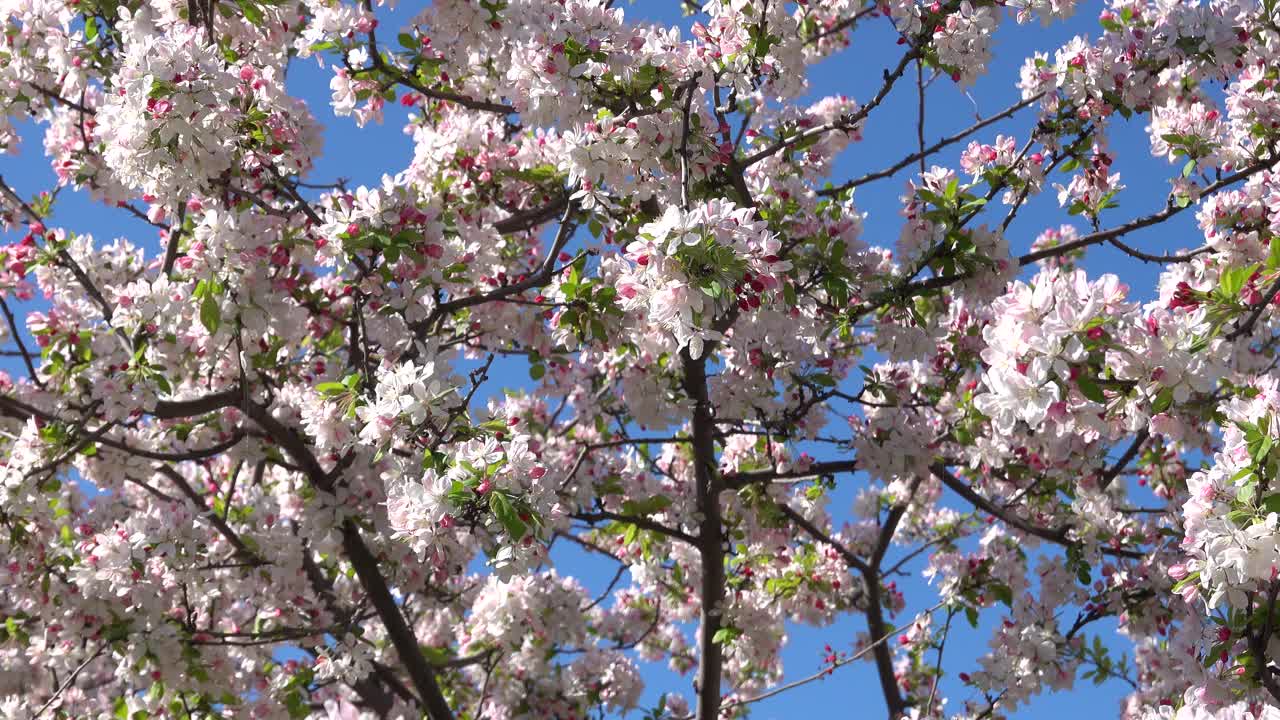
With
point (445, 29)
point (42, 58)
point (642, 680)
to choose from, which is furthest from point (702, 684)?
point (42, 58)

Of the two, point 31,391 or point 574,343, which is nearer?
point 574,343

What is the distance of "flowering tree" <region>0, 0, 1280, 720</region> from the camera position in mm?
3305

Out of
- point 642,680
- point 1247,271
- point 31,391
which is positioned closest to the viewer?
point 1247,271

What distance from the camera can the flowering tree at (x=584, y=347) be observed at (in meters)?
3.30

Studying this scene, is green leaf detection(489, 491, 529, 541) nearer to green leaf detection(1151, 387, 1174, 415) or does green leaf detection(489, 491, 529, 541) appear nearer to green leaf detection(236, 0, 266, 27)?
green leaf detection(1151, 387, 1174, 415)

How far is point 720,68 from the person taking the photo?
432 cm

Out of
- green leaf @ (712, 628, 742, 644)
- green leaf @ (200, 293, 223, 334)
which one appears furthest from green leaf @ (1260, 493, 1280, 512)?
green leaf @ (200, 293, 223, 334)

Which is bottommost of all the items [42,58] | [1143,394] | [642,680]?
[1143,394]

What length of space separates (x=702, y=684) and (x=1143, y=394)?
372 centimetres

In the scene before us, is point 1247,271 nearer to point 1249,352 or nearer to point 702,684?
point 1249,352

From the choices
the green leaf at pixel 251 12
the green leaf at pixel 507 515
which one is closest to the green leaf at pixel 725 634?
the green leaf at pixel 507 515

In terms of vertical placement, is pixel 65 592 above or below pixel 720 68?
below

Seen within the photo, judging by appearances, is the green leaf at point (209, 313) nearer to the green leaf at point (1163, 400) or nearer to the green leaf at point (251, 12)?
the green leaf at point (251, 12)

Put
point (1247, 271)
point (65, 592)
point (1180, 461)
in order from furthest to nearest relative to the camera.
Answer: point (1180, 461) < point (65, 592) < point (1247, 271)
